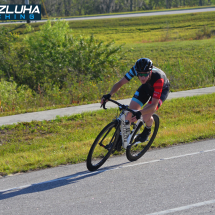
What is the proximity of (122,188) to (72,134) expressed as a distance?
3.76 m

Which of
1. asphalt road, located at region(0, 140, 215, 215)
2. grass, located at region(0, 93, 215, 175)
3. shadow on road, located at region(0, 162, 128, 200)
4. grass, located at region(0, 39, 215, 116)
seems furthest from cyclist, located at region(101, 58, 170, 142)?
grass, located at region(0, 39, 215, 116)

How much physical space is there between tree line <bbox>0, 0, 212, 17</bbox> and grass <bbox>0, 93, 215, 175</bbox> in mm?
57758

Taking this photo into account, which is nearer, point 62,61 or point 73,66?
point 73,66

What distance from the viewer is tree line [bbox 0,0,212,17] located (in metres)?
65.6

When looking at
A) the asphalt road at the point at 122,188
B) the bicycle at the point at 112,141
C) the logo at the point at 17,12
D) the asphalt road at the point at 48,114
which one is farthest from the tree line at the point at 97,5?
the asphalt road at the point at 122,188

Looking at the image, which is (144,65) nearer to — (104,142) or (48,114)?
(104,142)

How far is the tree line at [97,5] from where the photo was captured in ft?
215

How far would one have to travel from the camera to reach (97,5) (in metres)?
67.6

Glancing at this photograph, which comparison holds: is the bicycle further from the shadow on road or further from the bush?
the bush

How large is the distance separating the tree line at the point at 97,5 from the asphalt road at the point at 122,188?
203 ft

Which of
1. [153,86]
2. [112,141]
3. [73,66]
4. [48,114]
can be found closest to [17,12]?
[73,66]

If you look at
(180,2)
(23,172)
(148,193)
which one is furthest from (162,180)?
(180,2)

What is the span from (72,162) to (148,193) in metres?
2.15

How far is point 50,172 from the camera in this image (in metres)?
6.00
